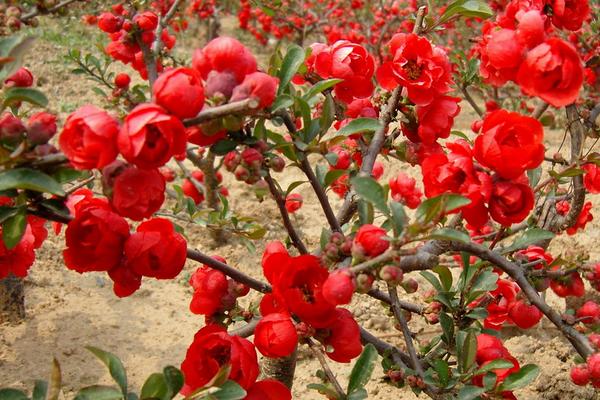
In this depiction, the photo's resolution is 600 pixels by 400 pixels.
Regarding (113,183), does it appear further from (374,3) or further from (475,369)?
(374,3)

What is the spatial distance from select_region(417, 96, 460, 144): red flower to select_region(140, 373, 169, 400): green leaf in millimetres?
708

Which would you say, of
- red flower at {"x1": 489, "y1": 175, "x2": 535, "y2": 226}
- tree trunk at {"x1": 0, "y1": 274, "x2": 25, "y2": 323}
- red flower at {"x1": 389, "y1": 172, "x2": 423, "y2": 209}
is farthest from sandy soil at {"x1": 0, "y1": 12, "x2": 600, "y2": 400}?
red flower at {"x1": 489, "y1": 175, "x2": 535, "y2": 226}

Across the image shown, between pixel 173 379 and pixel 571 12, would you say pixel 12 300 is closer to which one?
pixel 173 379

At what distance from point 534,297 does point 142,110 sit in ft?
2.66

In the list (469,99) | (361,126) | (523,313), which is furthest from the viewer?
(469,99)

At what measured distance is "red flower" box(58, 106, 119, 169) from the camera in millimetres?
749

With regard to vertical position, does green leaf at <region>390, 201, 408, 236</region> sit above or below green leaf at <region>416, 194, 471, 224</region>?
below

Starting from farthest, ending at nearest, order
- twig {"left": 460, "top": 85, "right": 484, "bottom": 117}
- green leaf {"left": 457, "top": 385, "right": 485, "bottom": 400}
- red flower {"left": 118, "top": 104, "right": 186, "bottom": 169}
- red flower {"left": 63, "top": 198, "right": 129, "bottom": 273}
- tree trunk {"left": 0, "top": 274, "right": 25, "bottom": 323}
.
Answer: twig {"left": 460, "top": 85, "right": 484, "bottom": 117} → tree trunk {"left": 0, "top": 274, "right": 25, "bottom": 323} → green leaf {"left": 457, "top": 385, "right": 485, "bottom": 400} → red flower {"left": 63, "top": 198, "right": 129, "bottom": 273} → red flower {"left": 118, "top": 104, "right": 186, "bottom": 169}

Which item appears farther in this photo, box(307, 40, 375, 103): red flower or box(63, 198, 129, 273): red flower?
box(307, 40, 375, 103): red flower

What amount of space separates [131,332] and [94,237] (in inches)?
58.0

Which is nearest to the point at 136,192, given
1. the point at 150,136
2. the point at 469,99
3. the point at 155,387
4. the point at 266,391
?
the point at 150,136

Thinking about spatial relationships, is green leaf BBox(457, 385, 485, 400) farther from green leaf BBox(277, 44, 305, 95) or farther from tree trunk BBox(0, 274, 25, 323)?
tree trunk BBox(0, 274, 25, 323)

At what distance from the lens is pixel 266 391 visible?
39.9 inches

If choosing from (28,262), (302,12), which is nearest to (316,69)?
(28,262)
